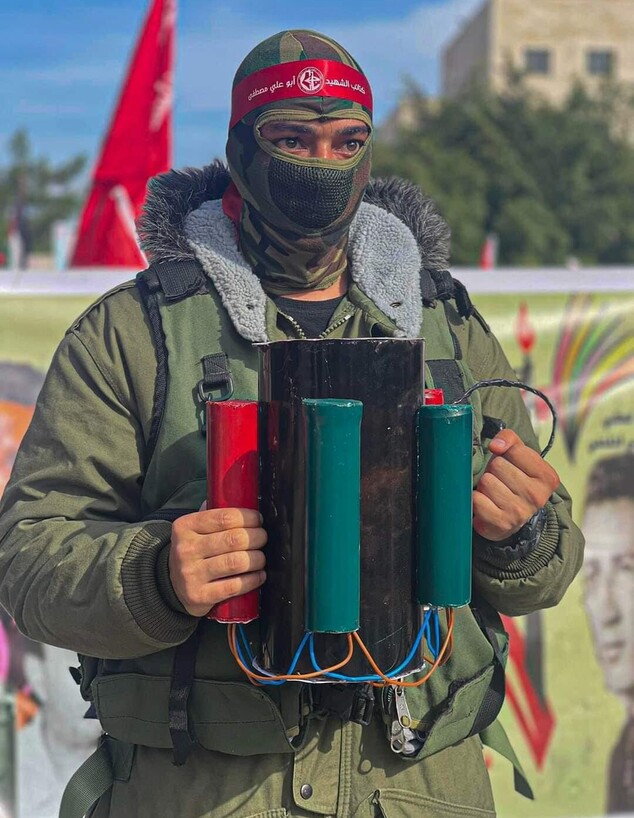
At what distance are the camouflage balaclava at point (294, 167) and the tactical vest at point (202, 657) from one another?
0.17 meters

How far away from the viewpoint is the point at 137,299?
200 cm

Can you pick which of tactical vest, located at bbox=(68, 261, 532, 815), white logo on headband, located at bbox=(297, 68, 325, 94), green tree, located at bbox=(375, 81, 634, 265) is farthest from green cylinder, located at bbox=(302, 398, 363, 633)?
green tree, located at bbox=(375, 81, 634, 265)

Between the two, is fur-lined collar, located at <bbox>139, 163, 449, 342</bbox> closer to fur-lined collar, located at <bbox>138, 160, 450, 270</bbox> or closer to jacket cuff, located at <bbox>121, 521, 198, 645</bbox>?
fur-lined collar, located at <bbox>138, 160, 450, 270</bbox>

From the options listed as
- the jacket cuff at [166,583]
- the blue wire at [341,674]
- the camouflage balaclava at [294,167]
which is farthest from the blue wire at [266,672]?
the camouflage balaclava at [294,167]

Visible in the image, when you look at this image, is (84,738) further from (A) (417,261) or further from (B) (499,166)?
(B) (499,166)

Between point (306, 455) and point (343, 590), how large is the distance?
0.66 feet

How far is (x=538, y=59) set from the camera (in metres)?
48.8

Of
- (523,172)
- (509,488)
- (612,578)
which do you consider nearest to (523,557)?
(509,488)

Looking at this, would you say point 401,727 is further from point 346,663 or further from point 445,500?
point 445,500

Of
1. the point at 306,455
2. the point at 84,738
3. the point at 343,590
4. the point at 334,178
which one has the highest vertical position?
the point at 334,178

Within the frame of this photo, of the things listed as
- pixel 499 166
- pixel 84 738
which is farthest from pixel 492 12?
pixel 84 738

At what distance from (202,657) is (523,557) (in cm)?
A: 58

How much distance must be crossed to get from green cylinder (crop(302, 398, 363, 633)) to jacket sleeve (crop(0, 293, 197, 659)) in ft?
0.93

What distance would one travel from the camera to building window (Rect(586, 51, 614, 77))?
49.1 m
